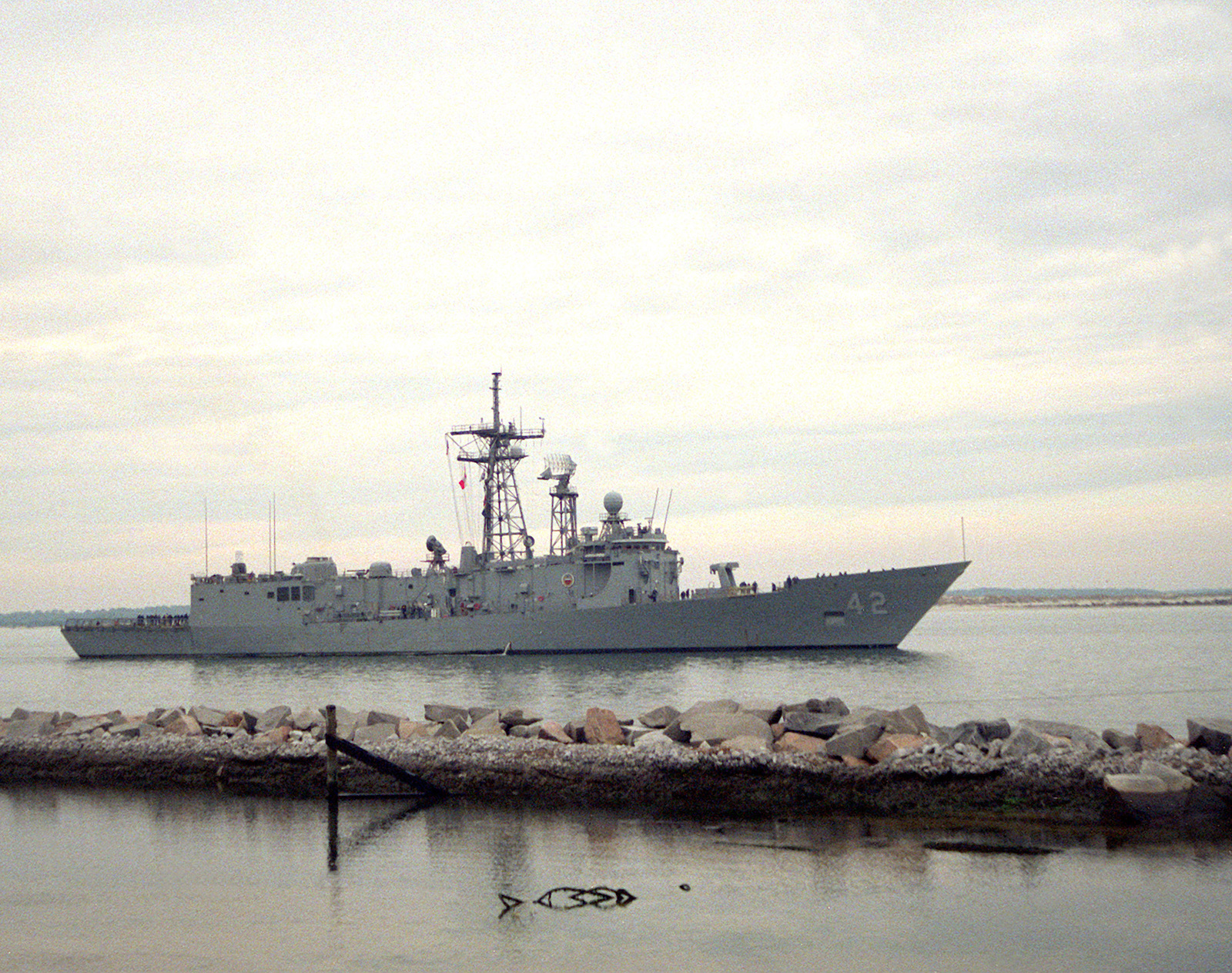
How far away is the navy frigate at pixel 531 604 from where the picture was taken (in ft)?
127

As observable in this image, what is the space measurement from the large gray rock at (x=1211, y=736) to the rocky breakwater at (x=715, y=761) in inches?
0.7

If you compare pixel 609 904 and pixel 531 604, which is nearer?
pixel 609 904

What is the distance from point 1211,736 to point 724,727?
16.1 feet

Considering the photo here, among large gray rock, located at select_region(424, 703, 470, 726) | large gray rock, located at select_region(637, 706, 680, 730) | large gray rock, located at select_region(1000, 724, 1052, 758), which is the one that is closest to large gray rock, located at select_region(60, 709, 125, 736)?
large gray rock, located at select_region(424, 703, 470, 726)

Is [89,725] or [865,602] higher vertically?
[865,602]

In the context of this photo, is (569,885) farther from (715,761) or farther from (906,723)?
(906,723)

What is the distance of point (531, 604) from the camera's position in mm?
42219

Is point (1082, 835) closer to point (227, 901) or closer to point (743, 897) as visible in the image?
point (743, 897)

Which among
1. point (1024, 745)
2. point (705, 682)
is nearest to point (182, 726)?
point (1024, 745)

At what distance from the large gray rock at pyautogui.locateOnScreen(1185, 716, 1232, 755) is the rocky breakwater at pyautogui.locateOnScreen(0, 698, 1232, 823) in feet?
0.06

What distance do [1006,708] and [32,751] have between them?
18.0 m

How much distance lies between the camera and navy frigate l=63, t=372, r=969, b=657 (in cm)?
3881

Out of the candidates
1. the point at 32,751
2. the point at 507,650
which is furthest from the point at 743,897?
the point at 507,650

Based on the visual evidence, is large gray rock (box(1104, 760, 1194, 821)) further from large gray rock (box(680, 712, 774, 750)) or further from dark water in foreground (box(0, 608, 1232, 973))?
large gray rock (box(680, 712, 774, 750))
